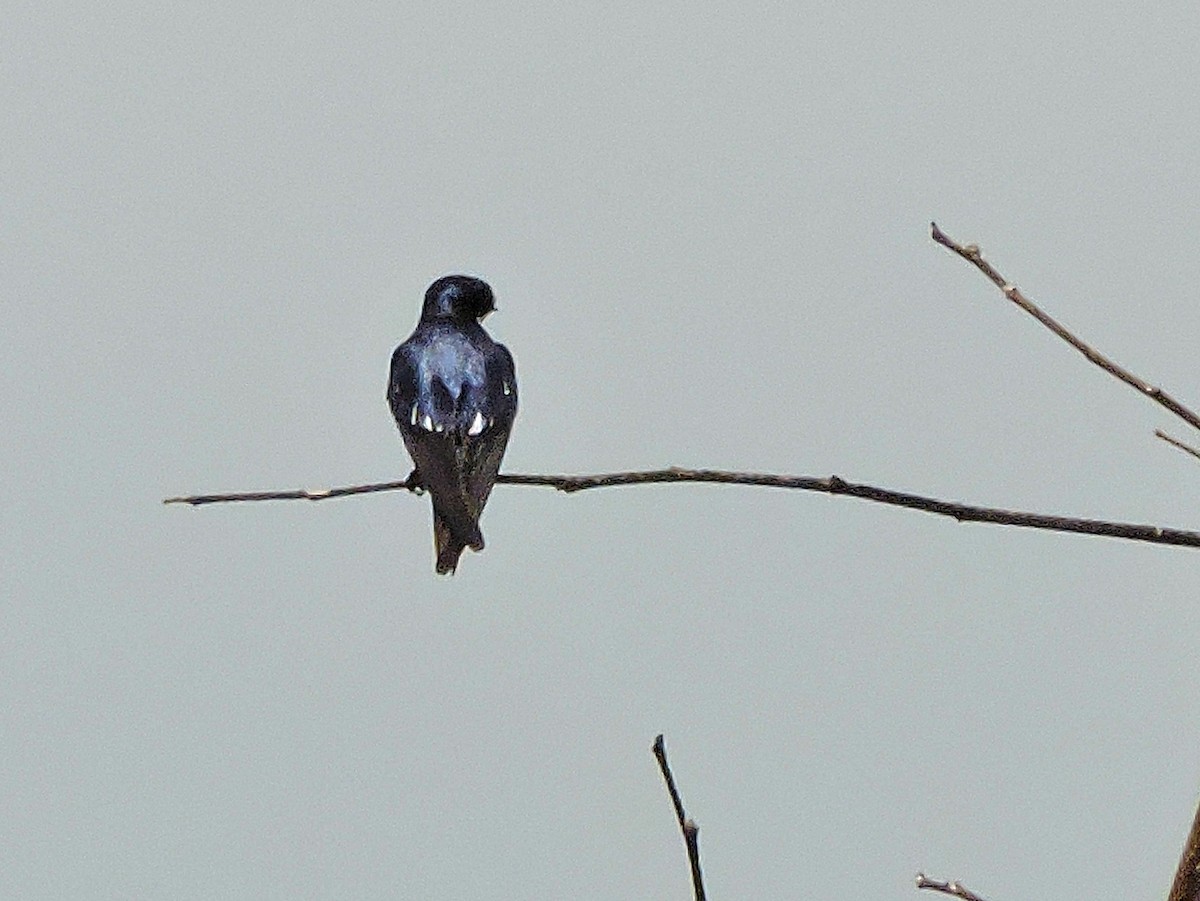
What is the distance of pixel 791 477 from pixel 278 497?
0.36 metres

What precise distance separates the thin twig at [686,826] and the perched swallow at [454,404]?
1.14 metres

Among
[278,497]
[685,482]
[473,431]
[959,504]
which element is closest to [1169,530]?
[959,504]

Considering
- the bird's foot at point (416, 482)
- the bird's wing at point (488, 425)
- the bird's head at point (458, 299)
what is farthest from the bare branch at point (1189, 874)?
the bird's head at point (458, 299)

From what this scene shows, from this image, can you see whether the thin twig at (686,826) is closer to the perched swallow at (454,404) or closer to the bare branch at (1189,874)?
the bare branch at (1189,874)

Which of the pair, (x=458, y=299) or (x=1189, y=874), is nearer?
(x=1189, y=874)

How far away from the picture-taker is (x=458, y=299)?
222cm

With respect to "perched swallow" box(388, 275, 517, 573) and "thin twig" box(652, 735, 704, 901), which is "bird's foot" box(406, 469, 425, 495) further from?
"thin twig" box(652, 735, 704, 901)

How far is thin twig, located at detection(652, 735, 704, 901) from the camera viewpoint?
0.69 metres

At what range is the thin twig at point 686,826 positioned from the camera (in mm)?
694

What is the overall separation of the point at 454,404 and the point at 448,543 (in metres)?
0.18

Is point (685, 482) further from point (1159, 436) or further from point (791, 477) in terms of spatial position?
point (1159, 436)

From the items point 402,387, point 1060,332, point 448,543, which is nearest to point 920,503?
point 1060,332

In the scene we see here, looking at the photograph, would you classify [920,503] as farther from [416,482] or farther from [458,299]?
[458,299]

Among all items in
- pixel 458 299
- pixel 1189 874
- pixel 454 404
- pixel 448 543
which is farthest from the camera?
pixel 458 299
